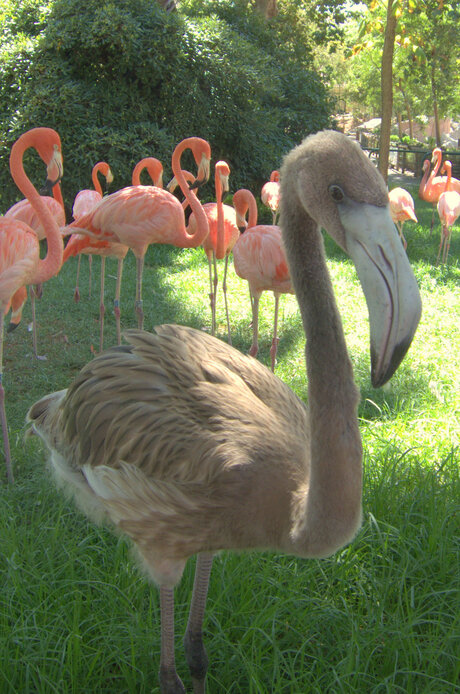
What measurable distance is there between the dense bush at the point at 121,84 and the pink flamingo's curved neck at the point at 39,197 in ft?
13.2

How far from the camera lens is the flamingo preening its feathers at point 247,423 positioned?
1521 mm

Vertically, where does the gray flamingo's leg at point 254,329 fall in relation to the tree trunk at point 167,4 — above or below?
below

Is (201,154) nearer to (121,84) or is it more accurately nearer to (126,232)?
(126,232)

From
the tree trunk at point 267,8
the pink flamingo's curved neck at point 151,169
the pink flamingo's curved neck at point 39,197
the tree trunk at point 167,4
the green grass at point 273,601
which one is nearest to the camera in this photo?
the green grass at point 273,601

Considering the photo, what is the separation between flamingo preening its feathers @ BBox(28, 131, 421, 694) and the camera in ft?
4.99

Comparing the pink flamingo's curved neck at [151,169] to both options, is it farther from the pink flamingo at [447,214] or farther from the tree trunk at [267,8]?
the tree trunk at [267,8]

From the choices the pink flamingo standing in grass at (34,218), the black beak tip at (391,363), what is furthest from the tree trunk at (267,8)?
the black beak tip at (391,363)

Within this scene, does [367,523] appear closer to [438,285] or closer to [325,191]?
[325,191]

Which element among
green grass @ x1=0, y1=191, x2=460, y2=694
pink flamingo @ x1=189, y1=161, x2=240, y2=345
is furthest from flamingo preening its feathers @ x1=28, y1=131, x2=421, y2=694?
pink flamingo @ x1=189, y1=161, x2=240, y2=345

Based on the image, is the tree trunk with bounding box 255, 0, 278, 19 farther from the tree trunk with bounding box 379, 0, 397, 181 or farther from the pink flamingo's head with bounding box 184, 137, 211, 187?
the pink flamingo's head with bounding box 184, 137, 211, 187

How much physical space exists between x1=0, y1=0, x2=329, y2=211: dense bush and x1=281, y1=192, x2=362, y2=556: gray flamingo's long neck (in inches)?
305

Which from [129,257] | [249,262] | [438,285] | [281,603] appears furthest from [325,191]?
[129,257]

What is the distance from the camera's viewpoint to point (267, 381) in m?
2.42

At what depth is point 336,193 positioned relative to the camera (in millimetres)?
1577
